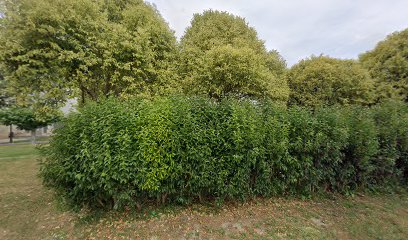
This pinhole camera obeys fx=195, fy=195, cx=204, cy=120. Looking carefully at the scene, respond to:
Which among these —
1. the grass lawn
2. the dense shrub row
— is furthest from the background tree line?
the grass lawn

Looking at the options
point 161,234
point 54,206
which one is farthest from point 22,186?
point 161,234

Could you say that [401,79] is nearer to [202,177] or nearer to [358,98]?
[358,98]

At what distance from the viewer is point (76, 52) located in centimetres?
605

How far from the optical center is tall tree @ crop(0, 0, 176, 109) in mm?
5328

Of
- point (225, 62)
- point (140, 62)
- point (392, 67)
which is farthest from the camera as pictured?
point (392, 67)

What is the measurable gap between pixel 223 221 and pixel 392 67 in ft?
42.2

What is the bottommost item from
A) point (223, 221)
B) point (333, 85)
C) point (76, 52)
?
point (223, 221)

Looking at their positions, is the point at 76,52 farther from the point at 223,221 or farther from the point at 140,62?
the point at 223,221

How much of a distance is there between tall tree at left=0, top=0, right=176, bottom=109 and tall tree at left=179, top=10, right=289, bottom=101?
106 cm

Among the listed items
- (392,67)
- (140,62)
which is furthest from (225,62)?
(392,67)

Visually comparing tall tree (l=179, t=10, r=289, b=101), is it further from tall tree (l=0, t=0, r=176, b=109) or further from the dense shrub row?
the dense shrub row

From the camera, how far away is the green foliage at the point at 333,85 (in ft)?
33.7

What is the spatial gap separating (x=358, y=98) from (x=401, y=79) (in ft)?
7.53

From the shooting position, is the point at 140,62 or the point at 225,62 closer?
the point at 140,62
